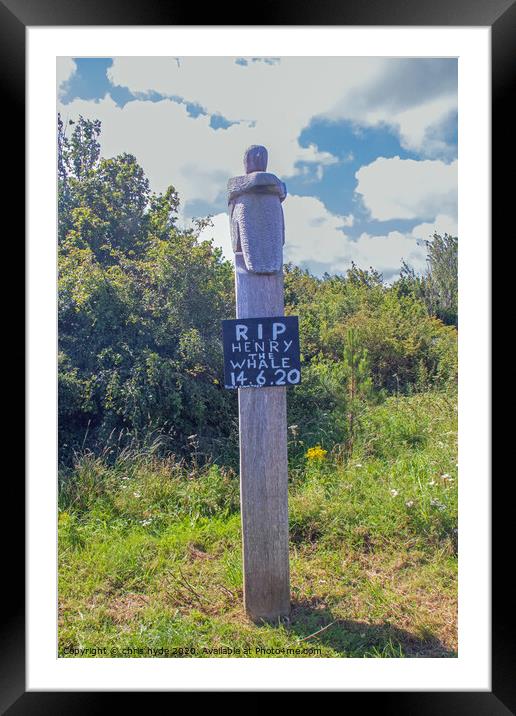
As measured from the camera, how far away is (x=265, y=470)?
7.69ft

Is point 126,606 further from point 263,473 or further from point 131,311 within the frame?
point 131,311

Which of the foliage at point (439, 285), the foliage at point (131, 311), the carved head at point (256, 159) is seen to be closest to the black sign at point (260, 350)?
the carved head at point (256, 159)

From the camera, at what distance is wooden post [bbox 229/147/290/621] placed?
91.5 inches

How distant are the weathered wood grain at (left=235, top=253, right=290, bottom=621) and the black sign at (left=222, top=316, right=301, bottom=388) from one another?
56mm

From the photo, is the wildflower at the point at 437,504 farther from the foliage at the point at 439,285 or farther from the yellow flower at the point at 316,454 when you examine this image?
the foliage at the point at 439,285

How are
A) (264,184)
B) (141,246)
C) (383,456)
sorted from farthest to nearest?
(141,246) → (383,456) → (264,184)

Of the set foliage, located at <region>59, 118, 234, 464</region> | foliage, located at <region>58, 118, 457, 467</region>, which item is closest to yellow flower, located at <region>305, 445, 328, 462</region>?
foliage, located at <region>58, 118, 457, 467</region>

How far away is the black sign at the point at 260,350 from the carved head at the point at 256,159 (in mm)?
839
